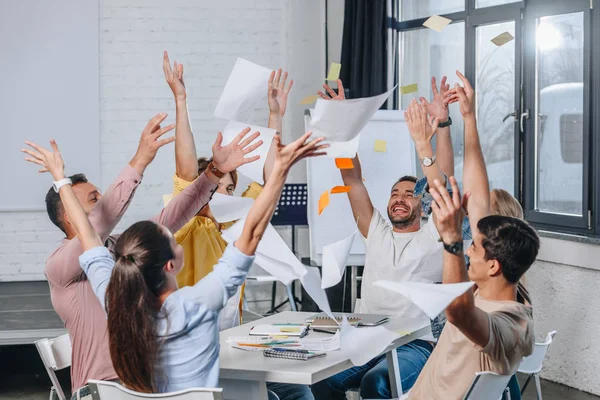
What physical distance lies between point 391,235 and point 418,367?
558 millimetres

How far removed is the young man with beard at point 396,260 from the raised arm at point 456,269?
120cm

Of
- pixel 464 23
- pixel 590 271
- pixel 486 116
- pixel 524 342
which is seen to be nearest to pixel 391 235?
pixel 524 342

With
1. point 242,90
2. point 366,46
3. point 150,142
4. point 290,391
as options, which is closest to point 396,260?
point 290,391

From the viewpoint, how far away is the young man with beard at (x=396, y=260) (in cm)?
318

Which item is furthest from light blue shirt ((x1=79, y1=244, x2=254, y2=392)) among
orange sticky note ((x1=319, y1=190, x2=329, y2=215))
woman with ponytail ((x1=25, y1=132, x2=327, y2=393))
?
orange sticky note ((x1=319, y1=190, x2=329, y2=215))

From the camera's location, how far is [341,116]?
247cm

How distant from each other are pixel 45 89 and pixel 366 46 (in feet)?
8.46

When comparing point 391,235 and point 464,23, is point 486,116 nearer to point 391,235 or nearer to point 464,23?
point 464,23

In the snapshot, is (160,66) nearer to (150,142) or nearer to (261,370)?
(150,142)

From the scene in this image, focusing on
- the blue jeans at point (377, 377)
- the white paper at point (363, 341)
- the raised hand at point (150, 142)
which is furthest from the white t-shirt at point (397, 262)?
the raised hand at point (150, 142)

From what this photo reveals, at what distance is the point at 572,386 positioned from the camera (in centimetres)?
460

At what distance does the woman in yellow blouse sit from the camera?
3027 mm

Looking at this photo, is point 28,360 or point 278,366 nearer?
point 278,366

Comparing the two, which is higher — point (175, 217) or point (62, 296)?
point (175, 217)
